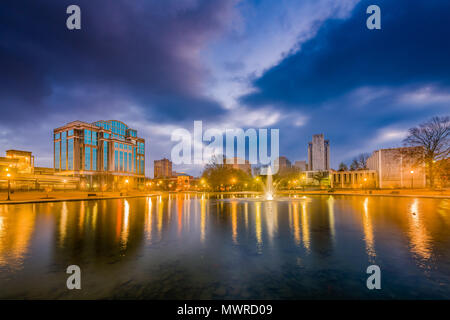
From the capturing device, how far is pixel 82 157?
125 meters

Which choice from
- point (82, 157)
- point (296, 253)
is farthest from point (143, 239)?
point (82, 157)

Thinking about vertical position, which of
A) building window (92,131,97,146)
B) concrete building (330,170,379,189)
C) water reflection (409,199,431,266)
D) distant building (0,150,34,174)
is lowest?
concrete building (330,170,379,189)

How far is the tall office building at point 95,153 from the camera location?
12350cm

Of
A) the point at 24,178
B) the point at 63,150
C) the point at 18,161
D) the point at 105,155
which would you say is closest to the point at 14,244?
the point at 24,178

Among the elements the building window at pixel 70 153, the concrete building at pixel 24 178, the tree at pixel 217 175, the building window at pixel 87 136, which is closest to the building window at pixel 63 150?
the building window at pixel 70 153

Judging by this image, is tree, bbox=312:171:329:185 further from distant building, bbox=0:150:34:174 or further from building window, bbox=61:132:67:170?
building window, bbox=61:132:67:170

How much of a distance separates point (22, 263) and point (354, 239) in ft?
39.1

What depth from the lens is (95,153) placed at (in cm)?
13075

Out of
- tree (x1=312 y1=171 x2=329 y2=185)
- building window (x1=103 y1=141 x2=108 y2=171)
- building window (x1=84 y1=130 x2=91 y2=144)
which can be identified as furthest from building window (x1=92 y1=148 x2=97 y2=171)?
tree (x1=312 y1=171 x2=329 y2=185)

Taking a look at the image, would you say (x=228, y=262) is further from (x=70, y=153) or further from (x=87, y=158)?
(x=70, y=153)

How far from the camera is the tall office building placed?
405 ft

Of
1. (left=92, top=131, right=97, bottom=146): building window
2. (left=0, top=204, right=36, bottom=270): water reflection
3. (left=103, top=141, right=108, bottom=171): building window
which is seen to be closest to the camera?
(left=0, top=204, right=36, bottom=270): water reflection

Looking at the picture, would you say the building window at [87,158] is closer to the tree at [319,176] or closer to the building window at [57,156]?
the building window at [57,156]

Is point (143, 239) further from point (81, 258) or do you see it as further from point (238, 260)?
point (238, 260)
